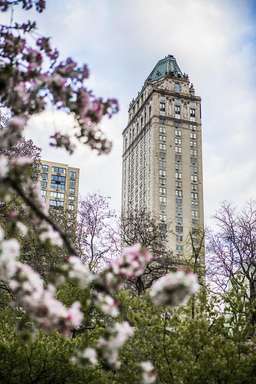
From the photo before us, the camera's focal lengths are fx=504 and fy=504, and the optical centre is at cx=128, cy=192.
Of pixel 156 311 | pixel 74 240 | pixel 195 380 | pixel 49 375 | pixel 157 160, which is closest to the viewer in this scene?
pixel 195 380

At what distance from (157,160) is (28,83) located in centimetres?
11201

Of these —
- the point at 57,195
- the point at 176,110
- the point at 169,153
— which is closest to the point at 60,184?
the point at 57,195

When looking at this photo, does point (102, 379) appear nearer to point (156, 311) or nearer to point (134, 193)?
point (156, 311)

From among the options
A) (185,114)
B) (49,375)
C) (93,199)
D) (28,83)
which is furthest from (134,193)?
(28,83)

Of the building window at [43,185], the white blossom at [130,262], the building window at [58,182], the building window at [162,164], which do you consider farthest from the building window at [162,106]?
the white blossom at [130,262]

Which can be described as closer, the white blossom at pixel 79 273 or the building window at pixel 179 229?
the white blossom at pixel 79 273

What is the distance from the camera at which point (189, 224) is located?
4405 inches

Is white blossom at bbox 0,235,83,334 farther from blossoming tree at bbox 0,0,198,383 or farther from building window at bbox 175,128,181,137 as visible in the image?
building window at bbox 175,128,181,137

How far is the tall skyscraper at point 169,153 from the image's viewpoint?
4439 inches

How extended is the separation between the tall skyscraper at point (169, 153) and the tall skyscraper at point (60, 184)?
14.5 metres

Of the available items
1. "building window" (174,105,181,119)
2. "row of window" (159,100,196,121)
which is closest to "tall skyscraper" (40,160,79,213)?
"row of window" (159,100,196,121)

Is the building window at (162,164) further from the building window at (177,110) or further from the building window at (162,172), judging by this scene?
the building window at (177,110)

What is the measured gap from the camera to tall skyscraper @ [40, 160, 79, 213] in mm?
120875

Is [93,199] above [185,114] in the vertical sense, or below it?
below
